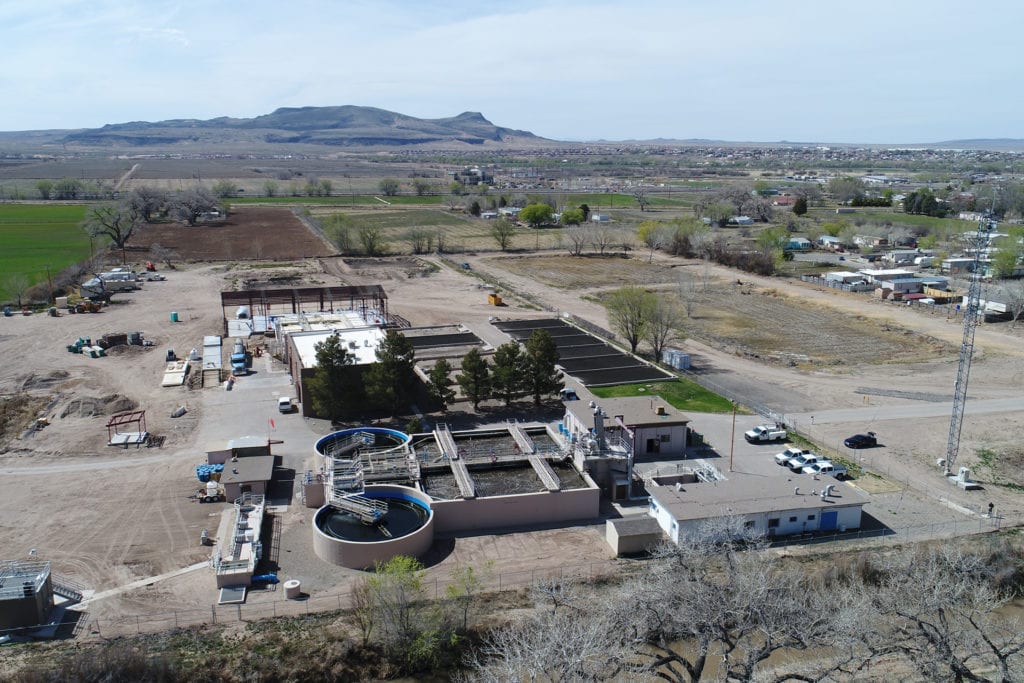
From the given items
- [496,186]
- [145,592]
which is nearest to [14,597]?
[145,592]

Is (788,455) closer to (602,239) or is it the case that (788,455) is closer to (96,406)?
(96,406)

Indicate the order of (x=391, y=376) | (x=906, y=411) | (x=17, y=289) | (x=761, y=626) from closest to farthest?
(x=761, y=626) < (x=391, y=376) < (x=906, y=411) < (x=17, y=289)

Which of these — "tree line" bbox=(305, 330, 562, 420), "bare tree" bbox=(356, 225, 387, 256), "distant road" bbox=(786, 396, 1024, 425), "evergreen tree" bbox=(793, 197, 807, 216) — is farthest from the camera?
"evergreen tree" bbox=(793, 197, 807, 216)

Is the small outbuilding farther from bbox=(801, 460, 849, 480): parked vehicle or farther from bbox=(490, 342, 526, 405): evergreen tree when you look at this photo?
bbox=(801, 460, 849, 480): parked vehicle

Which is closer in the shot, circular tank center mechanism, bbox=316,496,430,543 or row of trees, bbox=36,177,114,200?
circular tank center mechanism, bbox=316,496,430,543

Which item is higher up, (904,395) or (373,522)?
(904,395)

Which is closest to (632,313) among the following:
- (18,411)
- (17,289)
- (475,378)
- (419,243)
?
(475,378)

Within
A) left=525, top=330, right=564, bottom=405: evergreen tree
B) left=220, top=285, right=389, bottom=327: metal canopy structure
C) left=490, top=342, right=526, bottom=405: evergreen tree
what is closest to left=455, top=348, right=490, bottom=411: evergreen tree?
left=490, top=342, right=526, bottom=405: evergreen tree

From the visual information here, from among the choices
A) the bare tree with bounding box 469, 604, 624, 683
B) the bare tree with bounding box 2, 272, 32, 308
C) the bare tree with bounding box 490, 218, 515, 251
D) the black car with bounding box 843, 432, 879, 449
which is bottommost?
the black car with bounding box 843, 432, 879, 449
